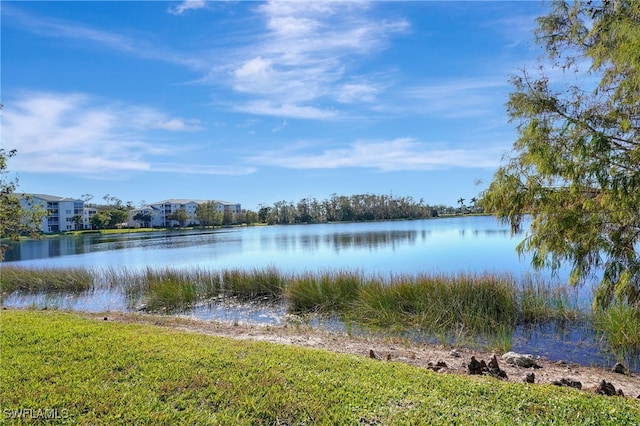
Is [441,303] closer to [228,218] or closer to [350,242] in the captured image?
[350,242]

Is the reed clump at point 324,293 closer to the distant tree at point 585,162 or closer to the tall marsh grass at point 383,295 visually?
the tall marsh grass at point 383,295

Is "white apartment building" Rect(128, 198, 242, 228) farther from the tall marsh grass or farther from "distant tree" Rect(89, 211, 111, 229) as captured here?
the tall marsh grass

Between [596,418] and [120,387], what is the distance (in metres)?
4.47

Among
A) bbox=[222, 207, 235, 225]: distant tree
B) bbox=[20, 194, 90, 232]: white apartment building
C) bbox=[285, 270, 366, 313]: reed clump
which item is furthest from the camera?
bbox=[222, 207, 235, 225]: distant tree

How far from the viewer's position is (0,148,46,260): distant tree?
24.1 feet

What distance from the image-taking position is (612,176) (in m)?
4.08

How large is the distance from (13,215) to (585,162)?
941 centimetres

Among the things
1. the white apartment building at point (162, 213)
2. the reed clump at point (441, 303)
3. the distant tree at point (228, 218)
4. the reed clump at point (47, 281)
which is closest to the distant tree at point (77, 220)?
the white apartment building at point (162, 213)

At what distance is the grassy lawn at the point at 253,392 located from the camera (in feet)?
11.1

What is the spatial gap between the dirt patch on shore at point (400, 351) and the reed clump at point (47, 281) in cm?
686

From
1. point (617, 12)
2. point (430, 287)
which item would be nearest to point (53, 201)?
point (430, 287)

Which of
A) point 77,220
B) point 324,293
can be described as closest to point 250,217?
point 77,220

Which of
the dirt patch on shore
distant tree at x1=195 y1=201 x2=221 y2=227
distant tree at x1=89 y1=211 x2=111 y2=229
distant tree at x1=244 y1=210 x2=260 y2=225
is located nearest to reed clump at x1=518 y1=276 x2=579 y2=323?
the dirt patch on shore

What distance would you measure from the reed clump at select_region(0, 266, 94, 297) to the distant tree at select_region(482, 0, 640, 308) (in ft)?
52.3
